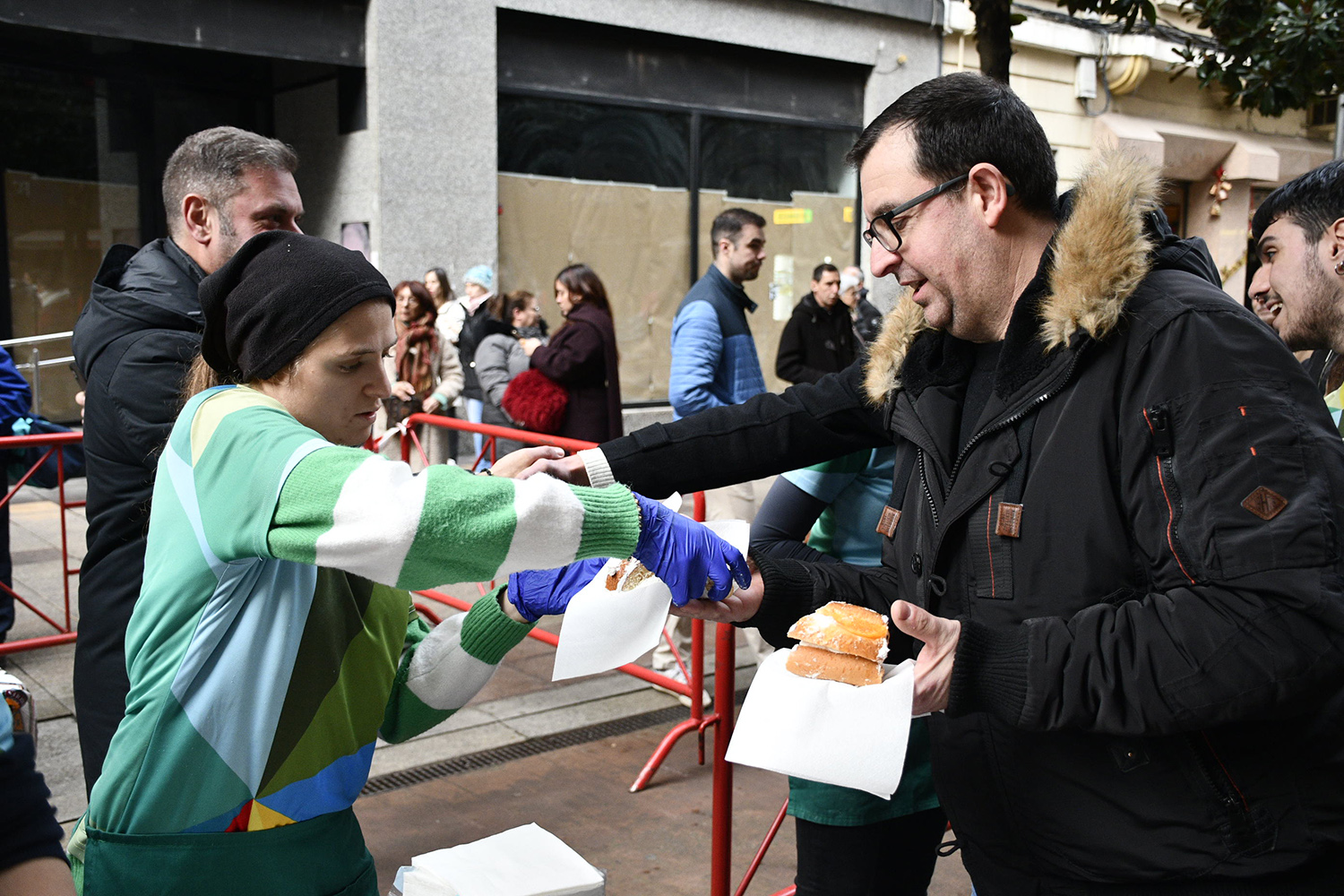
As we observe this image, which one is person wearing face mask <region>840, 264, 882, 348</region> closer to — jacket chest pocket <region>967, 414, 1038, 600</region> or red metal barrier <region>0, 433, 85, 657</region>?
red metal barrier <region>0, 433, 85, 657</region>

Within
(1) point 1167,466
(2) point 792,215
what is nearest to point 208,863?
(1) point 1167,466

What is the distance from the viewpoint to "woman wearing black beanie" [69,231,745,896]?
65.7 inches

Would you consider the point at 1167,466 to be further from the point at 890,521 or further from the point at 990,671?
the point at 890,521

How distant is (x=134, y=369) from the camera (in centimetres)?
285

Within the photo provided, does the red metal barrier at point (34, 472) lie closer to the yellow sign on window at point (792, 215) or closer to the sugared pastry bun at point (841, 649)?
the sugared pastry bun at point (841, 649)

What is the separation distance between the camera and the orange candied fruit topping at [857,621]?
1875mm

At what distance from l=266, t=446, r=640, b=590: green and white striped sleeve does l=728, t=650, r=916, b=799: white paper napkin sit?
1.38 feet

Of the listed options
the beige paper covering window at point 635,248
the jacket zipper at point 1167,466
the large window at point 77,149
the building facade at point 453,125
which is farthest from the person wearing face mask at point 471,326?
the jacket zipper at point 1167,466

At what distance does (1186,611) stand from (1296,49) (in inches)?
256

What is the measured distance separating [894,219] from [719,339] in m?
4.19

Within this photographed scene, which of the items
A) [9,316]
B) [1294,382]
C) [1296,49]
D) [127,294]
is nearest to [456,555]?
[1294,382]

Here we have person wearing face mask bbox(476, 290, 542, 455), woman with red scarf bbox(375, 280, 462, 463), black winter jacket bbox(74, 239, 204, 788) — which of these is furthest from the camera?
woman with red scarf bbox(375, 280, 462, 463)

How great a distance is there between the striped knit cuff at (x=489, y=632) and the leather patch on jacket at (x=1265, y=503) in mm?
1299

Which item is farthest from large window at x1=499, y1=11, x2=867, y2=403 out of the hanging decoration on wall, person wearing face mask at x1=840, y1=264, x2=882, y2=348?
the hanging decoration on wall
